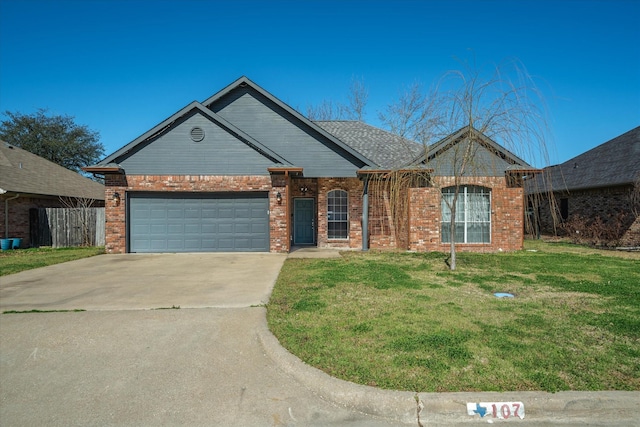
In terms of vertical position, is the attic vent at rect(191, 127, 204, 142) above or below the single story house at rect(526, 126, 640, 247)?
above

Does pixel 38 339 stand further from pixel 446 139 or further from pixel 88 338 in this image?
pixel 446 139

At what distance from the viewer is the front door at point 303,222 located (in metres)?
15.7

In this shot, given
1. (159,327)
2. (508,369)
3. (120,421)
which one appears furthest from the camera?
(159,327)

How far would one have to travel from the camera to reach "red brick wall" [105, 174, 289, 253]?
1355cm

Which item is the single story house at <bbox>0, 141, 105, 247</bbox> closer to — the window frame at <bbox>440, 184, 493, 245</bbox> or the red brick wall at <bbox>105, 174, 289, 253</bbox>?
the red brick wall at <bbox>105, 174, 289, 253</bbox>

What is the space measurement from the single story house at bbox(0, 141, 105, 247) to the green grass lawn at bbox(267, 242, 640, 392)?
15.9 meters

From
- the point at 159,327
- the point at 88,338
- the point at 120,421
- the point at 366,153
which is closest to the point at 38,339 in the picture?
the point at 88,338

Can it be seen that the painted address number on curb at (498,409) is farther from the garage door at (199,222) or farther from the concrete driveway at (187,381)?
the garage door at (199,222)

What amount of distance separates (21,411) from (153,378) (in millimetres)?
1104

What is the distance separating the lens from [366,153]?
1600cm

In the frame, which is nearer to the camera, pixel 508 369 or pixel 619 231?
pixel 508 369

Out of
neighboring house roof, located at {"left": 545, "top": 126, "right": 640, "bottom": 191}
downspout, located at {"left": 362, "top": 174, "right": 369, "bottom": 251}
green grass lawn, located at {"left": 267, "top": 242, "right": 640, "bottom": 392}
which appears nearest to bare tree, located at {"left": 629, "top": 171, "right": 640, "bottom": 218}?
neighboring house roof, located at {"left": 545, "top": 126, "right": 640, "bottom": 191}

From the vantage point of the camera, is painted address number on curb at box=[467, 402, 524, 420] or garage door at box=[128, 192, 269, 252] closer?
painted address number on curb at box=[467, 402, 524, 420]

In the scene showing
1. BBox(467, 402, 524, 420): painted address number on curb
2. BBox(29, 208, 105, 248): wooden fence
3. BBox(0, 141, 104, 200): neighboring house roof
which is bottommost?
BBox(467, 402, 524, 420): painted address number on curb
